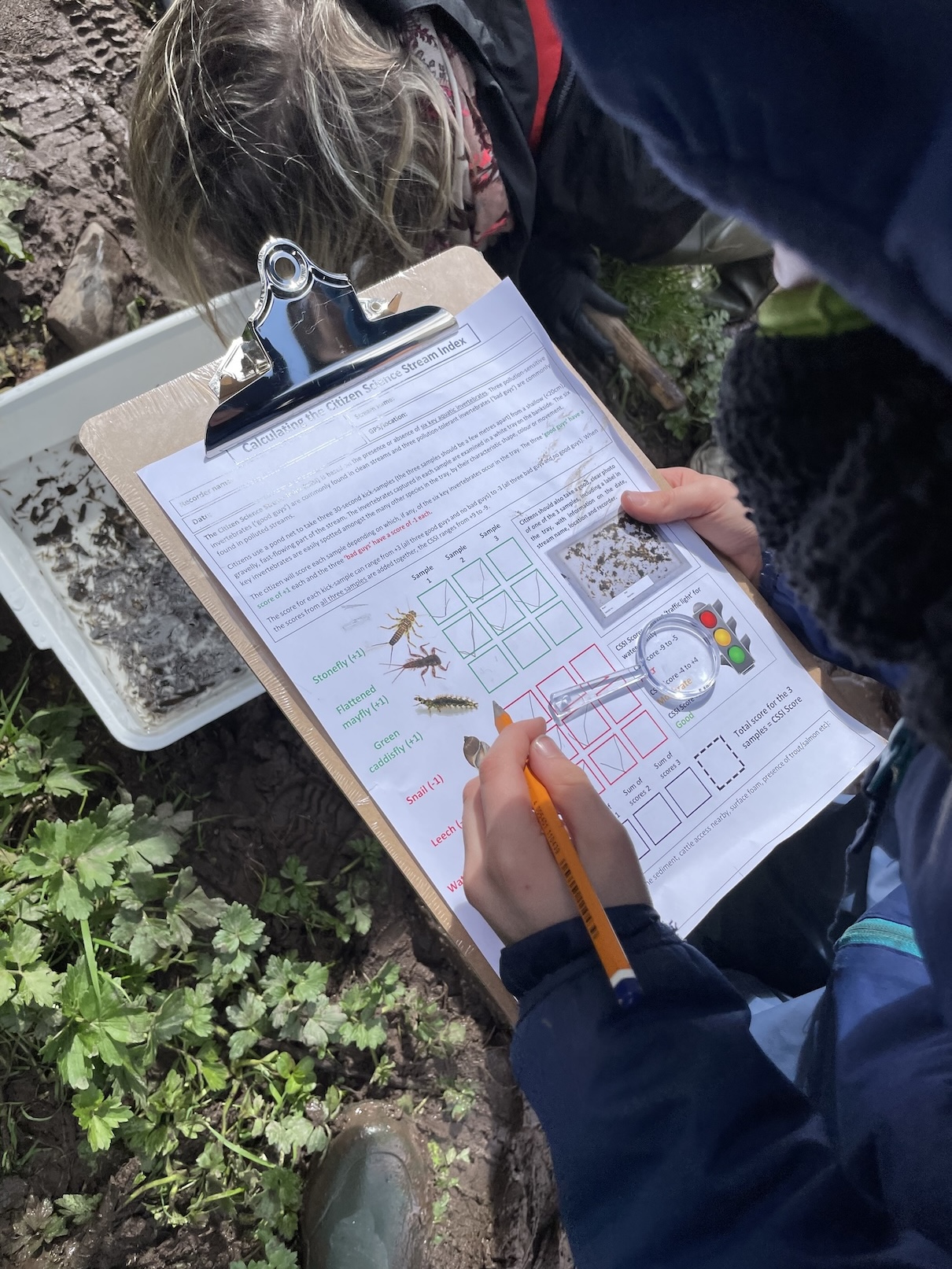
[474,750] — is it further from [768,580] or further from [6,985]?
[6,985]

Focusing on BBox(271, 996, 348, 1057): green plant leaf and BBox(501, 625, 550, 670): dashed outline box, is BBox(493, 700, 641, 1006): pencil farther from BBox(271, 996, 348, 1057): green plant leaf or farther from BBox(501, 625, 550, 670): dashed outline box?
BBox(271, 996, 348, 1057): green plant leaf

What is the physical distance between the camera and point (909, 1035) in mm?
650

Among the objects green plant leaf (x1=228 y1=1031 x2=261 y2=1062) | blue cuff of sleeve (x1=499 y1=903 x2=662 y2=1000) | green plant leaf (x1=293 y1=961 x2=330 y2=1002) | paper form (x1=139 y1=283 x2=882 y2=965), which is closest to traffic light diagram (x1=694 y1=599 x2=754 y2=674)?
paper form (x1=139 y1=283 x2=882 y2=965)

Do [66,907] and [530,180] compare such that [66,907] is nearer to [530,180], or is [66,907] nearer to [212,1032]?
[212,1032]

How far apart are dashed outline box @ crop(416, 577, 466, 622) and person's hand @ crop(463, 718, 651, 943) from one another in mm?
158

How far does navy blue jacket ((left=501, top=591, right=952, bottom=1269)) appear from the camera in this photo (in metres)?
0.54

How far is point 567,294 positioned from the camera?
1.43 m

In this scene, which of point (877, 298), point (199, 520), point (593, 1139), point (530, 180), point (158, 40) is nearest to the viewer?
point (877, 298)

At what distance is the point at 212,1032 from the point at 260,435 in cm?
93

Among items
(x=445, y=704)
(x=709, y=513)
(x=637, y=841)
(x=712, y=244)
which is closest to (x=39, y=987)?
(x=445, y=704)

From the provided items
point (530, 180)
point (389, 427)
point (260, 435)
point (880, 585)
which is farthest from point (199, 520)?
point (530, 180)

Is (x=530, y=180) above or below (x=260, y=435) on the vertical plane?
above

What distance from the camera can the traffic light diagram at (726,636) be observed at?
0.83 meters

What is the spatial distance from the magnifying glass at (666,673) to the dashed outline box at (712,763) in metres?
0.05
